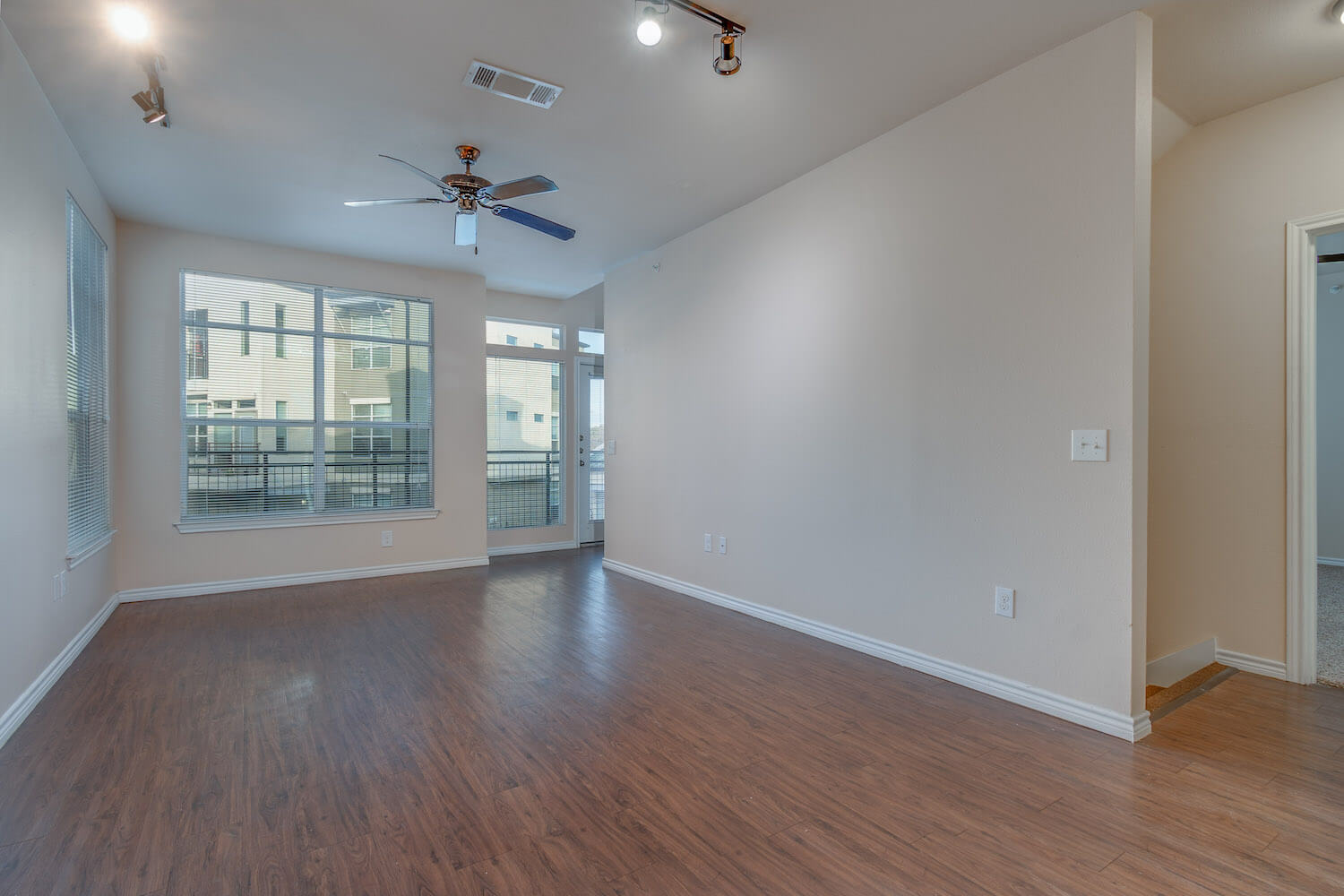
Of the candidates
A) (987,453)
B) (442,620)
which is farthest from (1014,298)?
(442,620)

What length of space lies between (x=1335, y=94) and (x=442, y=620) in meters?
5.18

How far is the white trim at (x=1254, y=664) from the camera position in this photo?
293 centimetres

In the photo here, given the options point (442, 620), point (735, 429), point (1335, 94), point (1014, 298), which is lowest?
point (442, 620)

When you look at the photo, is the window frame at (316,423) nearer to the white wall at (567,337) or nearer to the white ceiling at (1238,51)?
the white wall at (567,337)

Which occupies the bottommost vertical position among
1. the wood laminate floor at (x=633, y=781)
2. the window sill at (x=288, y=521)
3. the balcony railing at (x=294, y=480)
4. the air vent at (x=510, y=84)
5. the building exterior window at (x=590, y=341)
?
the wood laminate floor at (x=633, y=781)

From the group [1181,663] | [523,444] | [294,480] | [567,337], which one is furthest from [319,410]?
[1181,663]

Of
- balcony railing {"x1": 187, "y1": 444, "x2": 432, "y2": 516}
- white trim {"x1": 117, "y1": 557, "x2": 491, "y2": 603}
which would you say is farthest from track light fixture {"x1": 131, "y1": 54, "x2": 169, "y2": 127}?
white trim {"x1": 117, "y1": 557, "x2": 491, "y2": 603}

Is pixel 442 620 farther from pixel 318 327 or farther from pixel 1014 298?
pixel 1014 298

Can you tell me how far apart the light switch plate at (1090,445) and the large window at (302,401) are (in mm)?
4918

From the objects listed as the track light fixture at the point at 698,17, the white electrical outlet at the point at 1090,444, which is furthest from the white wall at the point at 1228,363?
the white electrical outlet at the point at 1090,444

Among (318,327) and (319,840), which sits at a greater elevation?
(318,327)

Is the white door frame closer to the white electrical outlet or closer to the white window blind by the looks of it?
the white electrical outlet

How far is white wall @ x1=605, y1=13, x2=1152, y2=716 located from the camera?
7.81 ft

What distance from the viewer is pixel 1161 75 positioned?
2.72 m
